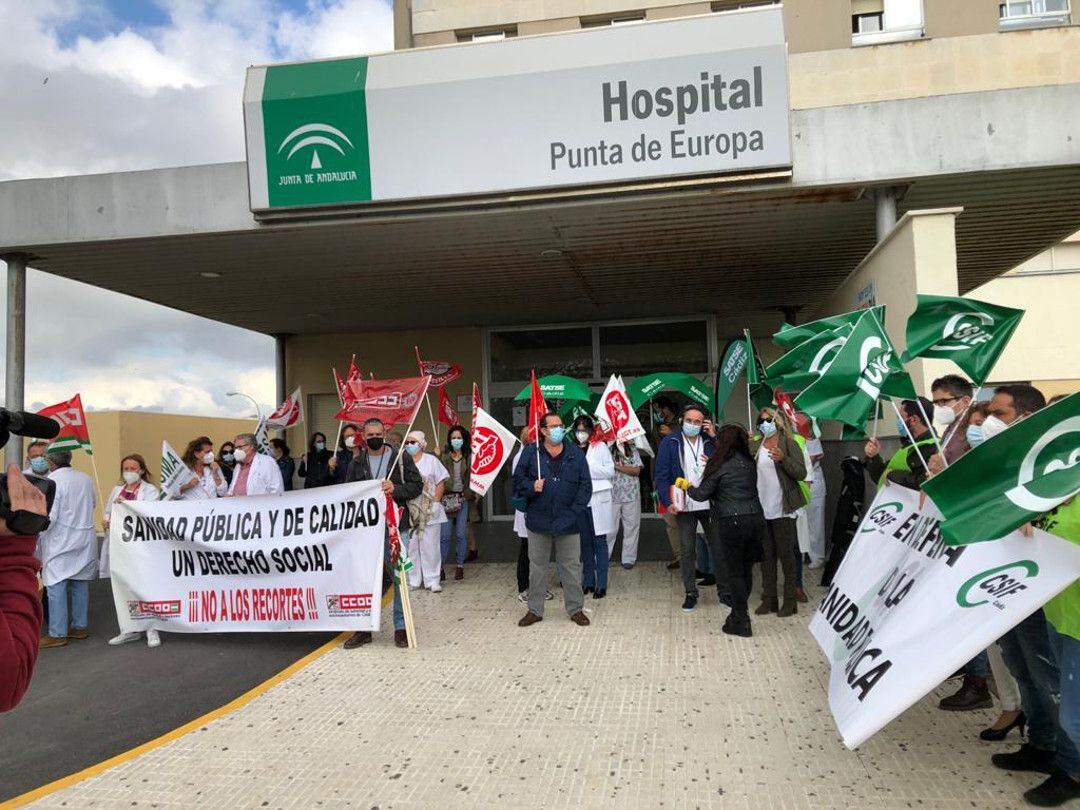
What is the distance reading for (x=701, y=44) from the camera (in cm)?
754

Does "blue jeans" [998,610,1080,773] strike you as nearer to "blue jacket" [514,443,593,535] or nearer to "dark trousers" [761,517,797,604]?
"dark trousers" [761,517,797,604]

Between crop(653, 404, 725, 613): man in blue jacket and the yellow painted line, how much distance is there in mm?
3519

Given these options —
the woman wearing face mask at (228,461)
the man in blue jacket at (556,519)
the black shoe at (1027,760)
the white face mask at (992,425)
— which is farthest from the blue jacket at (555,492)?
the woman wearing face mask at (228,461)

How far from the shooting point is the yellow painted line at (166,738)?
3842mm

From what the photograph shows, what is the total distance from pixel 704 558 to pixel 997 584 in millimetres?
5057

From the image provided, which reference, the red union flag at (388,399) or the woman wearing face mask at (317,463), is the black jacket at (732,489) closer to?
the red union flag at (388,399)

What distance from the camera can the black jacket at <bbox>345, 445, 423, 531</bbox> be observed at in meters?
6.52

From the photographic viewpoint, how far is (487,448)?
7703 millimetres

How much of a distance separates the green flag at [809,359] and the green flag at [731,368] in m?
3.21

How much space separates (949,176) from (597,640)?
585 centimetres

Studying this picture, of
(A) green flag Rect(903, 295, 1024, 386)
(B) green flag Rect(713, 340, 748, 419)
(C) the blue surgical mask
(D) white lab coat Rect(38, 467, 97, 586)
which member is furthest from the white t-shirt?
(D) white lab coat Rect(38, 467, 97, 586)

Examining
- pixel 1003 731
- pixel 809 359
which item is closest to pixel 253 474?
pixel 809 359

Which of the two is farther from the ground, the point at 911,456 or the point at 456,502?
the point at 911,456

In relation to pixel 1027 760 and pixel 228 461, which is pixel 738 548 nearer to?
pixel 1027 760
